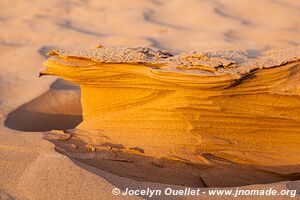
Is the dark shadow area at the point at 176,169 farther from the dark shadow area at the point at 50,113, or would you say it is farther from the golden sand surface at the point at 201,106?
the dark shadow area at the point at 50,113

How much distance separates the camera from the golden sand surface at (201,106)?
168 centimetres

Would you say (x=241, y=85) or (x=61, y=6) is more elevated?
(x=61, y=6)

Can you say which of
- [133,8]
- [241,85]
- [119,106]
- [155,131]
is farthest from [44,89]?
[133,8]

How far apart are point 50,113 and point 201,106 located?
3.67 feet

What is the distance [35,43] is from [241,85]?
2.77 metres

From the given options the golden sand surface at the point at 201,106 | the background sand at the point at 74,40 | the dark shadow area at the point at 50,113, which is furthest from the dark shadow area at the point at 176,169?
the dark shadow area at the point at 50,113

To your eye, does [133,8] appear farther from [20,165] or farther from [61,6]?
[20,165]

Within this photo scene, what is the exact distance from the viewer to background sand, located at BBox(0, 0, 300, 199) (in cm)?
146

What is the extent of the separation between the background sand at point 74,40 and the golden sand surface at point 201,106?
0.29 metres

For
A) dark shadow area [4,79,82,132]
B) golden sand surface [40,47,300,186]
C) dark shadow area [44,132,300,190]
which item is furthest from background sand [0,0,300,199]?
golden sand surface [40,47,300,186]

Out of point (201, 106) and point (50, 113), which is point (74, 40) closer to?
point (50, 113)

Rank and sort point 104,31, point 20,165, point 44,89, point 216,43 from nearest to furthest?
point 20,165 < point 44,89 < point 216,43 < point 104,31

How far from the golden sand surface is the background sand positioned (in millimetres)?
293

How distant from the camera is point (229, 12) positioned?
15.2ft
